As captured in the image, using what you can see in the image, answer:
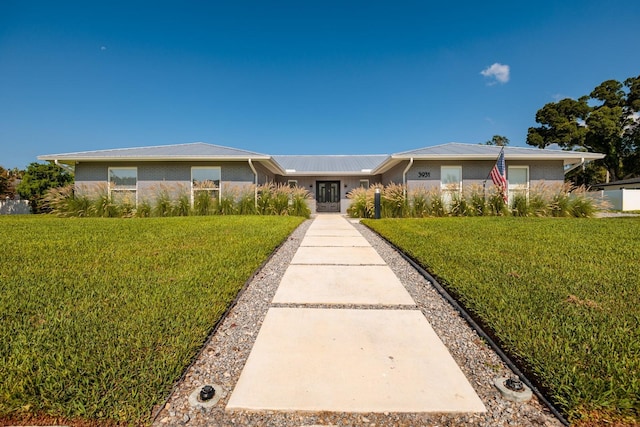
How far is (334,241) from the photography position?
5922 millimetres

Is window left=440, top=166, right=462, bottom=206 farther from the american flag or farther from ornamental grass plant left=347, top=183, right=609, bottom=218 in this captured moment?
the american flag

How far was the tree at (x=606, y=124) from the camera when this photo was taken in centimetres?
2828

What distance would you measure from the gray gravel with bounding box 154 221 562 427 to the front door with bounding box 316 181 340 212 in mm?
15008

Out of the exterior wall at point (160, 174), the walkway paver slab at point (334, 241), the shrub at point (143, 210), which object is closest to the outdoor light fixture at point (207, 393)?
the walkway paver slab at point (334, 241)


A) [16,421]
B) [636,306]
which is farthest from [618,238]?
[16,421]

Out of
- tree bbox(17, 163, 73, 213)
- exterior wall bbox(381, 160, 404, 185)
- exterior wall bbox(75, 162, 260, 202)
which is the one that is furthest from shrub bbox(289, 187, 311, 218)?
tree bbox(17, 163, 73, 213)

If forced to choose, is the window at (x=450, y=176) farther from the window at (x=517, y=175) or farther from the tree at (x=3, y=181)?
the tree at (x=3, y=181)

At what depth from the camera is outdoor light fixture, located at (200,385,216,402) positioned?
4.89 ft

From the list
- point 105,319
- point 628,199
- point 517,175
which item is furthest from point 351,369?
point 628,199

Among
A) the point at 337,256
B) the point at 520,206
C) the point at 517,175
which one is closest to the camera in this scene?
the point at 337,256

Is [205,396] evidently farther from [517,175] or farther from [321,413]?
[517,175]

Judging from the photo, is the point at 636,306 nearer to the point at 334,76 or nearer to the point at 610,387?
the point at 610,387

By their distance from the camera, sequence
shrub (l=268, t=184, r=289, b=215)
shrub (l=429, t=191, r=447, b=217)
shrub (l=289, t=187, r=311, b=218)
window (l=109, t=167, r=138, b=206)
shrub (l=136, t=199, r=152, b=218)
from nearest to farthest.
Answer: shrub (l=429, t=191, r=447, b=217), shrub (l=136, t=199, r=152, b=218), shrub (l=268, t=184, r=289, b=215), shrub (l=289, t=187, r=311, b=218), window (l=109, t=167, r=138, b=206)

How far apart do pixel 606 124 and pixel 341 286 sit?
37776 millimetres
